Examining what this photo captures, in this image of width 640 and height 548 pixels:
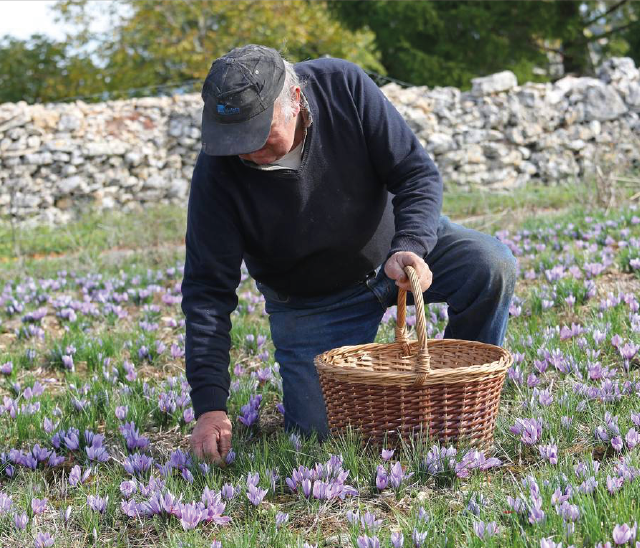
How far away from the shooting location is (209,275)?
9.82ft

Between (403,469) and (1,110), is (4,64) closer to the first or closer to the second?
(1,110)

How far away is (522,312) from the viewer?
14.5 feet

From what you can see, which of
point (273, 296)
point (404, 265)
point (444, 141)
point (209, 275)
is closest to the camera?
point (404, 265)

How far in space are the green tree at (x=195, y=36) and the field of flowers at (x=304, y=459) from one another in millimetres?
15707

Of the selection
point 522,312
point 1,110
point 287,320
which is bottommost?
point 522,312

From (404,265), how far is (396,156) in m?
0.58

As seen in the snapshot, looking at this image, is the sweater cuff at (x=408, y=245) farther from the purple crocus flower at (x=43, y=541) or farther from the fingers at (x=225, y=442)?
the purple crocus flower at (x=43, y=541)

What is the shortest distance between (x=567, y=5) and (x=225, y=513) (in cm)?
1737

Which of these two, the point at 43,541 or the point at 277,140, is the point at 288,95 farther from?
the point at 43,541

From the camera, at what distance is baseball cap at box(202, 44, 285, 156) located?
8.34ft

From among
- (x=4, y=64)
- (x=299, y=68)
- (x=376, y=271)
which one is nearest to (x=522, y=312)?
(x=376, y=271)

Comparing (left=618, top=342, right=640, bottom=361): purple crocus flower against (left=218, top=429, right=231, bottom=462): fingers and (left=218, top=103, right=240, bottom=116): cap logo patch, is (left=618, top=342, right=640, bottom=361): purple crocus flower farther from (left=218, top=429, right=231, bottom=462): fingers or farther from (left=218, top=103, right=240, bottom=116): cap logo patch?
(left=218, top=103, right=240, bottom=116): cap logo patch

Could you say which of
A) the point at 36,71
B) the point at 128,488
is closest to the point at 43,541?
the point at 128,488

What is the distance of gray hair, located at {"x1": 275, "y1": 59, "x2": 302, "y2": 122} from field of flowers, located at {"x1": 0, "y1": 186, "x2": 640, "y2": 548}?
116 centimetres
